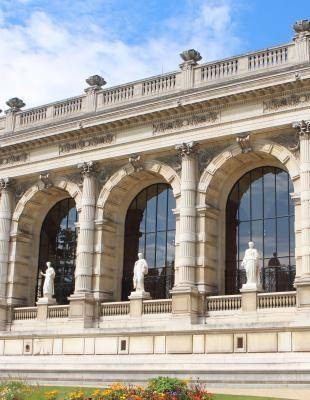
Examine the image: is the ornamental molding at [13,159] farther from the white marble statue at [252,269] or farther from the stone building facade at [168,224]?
the white marble statue at [252,269]

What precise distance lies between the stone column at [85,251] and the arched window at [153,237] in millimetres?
2362

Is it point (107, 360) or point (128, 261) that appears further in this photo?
point (128, 261)

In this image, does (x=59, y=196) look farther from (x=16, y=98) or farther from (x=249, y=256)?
(x=249, y=256)

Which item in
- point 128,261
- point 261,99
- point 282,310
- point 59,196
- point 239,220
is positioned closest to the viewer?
point 282,310

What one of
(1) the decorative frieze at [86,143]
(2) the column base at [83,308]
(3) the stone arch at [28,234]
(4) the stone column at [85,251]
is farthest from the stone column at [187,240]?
(3) the stone arch at [28,234]

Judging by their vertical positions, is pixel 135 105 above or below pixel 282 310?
above

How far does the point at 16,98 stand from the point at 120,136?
934cm

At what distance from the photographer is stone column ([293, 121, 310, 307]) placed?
30250mm

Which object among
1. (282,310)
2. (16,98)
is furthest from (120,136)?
(282,310)

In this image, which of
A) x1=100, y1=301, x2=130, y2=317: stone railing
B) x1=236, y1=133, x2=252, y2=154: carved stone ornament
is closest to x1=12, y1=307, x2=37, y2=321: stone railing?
x1=100, y1=301, x2=130, y2=317: stone railing

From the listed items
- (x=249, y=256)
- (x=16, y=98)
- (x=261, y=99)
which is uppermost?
(x=16, y=98)

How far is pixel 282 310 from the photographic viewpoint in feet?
102

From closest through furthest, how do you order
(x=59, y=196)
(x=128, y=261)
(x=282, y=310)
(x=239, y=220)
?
(x=282, y=310) → (x=239, y=220) → (x=128, y=261) → (x=59, y=196)

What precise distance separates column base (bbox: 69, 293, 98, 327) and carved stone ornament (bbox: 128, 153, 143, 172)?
6978mm
